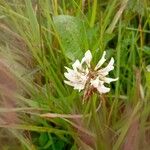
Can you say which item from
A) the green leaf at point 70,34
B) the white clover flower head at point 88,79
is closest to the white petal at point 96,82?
the white clover flower head at point 88,79

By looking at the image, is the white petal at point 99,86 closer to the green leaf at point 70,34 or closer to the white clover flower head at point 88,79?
the white clover flower head at point 88,79

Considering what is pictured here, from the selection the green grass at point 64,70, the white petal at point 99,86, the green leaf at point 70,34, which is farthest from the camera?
the green leaf at point 70,34

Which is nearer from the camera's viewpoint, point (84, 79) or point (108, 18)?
point (84, 79)

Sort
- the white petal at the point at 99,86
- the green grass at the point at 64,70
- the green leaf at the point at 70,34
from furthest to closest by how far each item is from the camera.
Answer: the green leaf at the point at 70,34 < the green grass at the point at 64,70 < the white petal at the point at 99,86

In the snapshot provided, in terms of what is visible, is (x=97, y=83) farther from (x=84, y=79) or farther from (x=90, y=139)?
(x=90, y=139)

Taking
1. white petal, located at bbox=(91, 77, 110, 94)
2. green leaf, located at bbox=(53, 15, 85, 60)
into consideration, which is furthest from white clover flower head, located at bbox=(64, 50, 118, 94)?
green leaf, located at bbox=(53, 15, 85, 60)

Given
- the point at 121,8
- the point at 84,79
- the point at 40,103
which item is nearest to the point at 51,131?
the point at 40,103

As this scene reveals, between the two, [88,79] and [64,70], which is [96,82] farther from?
[64,70]

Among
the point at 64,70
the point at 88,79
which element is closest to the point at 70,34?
the point at 64,70
